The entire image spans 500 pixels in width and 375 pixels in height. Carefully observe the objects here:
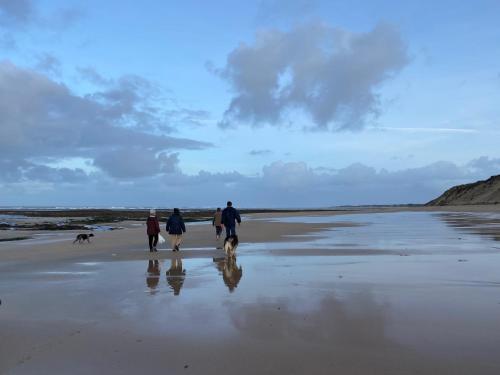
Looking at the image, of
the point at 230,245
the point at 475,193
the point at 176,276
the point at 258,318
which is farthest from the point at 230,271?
the point at 475,193

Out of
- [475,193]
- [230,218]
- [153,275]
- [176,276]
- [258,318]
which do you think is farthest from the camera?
[475,193]

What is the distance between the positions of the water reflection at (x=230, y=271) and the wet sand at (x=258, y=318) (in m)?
0.04

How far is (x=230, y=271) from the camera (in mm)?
11664

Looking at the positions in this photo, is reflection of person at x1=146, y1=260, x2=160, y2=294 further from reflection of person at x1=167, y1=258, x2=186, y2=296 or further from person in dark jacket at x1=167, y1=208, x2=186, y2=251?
person in dark jacket at x1=167, y1=208, x2=186, y2=251

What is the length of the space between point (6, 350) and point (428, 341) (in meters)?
5.06

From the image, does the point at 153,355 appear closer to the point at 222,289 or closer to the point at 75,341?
the point at 75,341

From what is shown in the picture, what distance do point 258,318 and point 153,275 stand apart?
203 inches

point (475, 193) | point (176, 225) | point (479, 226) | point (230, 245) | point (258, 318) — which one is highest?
point (475, 193)

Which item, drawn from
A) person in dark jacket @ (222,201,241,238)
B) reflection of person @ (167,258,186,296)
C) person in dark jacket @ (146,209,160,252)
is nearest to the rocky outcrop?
person in dark jacket @ (222,201,241,238)

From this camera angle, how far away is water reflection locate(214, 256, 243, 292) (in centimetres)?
987

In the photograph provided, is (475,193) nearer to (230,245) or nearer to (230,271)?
(230,245)

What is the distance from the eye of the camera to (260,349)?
215 inches

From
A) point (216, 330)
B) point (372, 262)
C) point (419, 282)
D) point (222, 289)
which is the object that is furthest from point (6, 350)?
point (372, 262)

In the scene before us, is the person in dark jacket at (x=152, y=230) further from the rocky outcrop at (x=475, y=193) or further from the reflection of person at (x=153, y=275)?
the rocky outcrop at (x=475, y=193)
